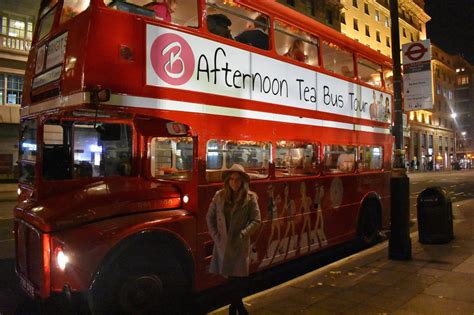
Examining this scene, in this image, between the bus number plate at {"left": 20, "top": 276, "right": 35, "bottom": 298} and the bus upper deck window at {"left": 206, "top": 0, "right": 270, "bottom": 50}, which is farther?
→ the bus upper deck window at {"left": 206, "top": 0, "right": 270, "bottom": 50}

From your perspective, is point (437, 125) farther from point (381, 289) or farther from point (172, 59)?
point (172, 59)

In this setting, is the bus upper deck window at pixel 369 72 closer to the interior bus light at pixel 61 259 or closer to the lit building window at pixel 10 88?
the interior bus light at pixel 61 259

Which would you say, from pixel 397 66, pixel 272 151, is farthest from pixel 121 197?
pixel 397 66

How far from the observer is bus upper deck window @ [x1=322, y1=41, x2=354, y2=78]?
7.79 m

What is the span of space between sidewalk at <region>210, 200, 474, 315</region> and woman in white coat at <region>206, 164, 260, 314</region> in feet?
2.43

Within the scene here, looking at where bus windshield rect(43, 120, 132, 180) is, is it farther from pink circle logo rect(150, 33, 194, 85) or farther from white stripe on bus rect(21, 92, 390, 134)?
pink circle logo rect(150, 33, 194, 85)

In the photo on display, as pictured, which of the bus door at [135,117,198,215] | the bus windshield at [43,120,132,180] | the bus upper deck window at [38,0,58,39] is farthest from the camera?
the bus door at [135,117,198,215]

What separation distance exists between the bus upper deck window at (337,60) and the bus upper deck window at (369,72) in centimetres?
36

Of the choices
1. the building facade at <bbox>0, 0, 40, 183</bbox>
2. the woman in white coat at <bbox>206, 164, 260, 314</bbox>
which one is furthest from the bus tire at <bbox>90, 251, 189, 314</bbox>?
the building facade at <bbox>0, 0, 40, 183</bbox>

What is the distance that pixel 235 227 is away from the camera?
4383mm

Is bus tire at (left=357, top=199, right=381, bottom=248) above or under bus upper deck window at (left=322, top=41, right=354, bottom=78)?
under

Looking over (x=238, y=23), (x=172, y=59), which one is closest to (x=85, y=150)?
(x=172, y=59)

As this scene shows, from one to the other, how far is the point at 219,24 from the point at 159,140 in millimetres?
1806

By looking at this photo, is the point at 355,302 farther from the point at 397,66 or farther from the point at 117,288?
the point at 397,66
